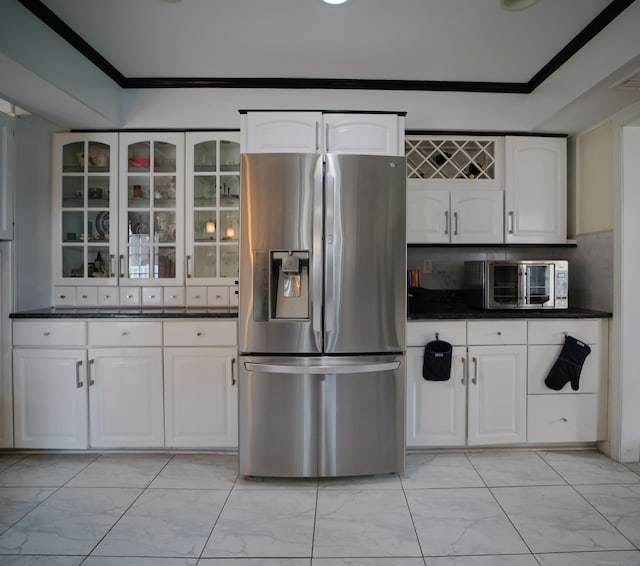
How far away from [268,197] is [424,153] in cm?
142

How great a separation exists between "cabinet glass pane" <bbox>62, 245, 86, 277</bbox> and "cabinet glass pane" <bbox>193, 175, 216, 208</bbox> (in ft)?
3.00

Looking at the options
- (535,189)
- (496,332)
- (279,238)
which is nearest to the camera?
(279,238)

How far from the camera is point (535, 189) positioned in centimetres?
289

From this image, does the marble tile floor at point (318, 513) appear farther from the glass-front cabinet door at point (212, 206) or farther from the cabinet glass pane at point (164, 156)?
the cabinet glass pane at point (164, 156)

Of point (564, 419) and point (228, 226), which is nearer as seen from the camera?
point (564, 419)

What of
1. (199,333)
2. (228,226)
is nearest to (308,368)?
(199,333)

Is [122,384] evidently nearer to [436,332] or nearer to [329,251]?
[329,251]

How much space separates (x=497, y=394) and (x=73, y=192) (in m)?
3.20

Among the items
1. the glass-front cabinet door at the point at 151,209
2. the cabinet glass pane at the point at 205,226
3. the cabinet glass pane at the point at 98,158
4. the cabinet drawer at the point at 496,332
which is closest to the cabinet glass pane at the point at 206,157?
the glass-front cabinet door at the point at 151,209

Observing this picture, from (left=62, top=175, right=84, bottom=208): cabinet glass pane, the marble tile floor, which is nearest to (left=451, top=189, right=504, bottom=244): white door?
the marble tile floor

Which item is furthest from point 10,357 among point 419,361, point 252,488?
point 419,361

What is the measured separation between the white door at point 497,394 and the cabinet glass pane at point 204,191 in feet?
6.67

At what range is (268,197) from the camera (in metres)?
2.11

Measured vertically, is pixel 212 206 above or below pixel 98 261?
above
